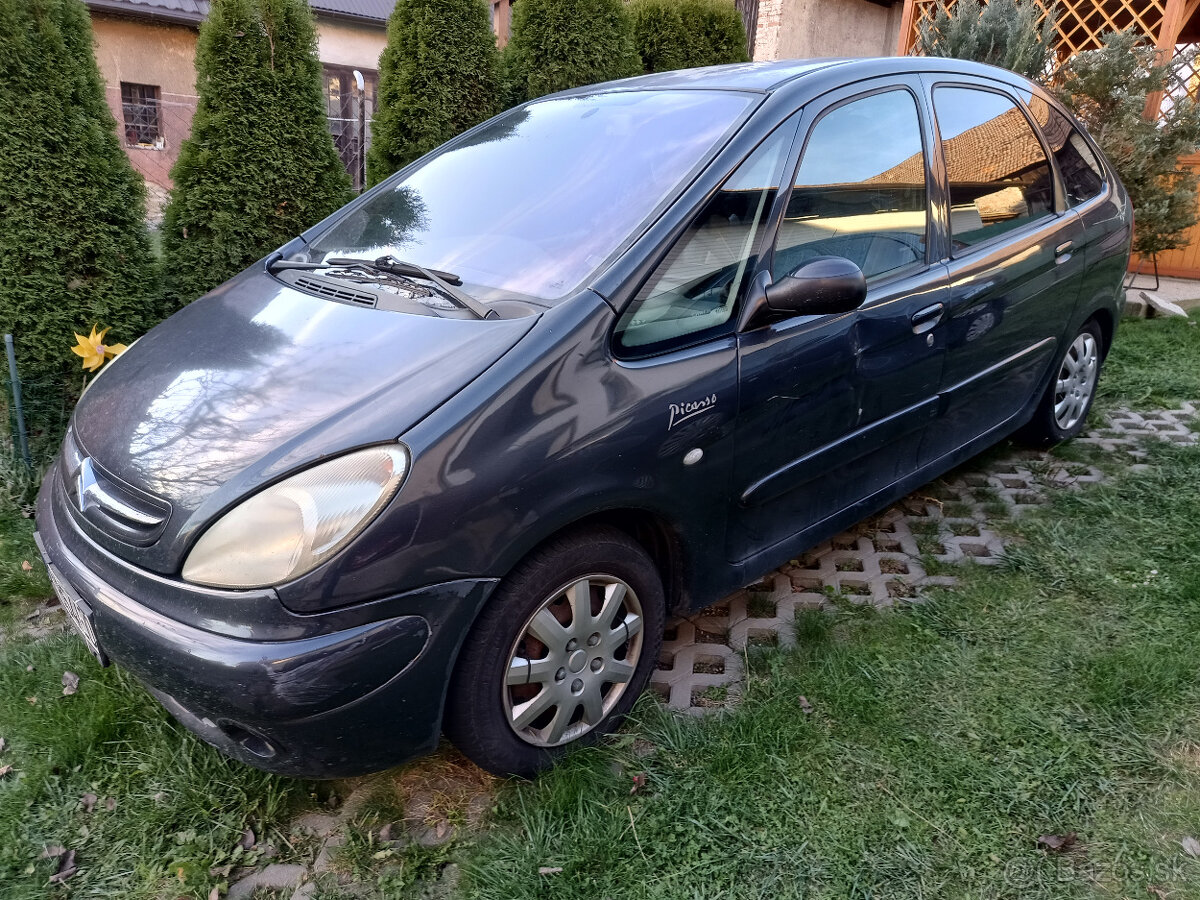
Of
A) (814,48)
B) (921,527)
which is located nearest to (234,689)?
(921,527)

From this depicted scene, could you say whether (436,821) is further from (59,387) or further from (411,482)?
(59,387)

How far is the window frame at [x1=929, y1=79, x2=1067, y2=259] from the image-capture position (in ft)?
9.72

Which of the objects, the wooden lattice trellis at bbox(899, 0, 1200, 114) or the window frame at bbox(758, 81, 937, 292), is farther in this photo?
the wooden lattice trellis at bbox(899, 0, 1200, 114)

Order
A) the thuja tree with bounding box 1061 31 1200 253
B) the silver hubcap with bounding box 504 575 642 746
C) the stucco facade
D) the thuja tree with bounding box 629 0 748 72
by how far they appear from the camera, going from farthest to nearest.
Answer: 1. the stucco facade
2. the thuja tree with bounding box 1061 31 1200 253
3. the thuja tree with bounding box 629 0 748 72
4. the silver hubcap with bounding box 504 575 642 746

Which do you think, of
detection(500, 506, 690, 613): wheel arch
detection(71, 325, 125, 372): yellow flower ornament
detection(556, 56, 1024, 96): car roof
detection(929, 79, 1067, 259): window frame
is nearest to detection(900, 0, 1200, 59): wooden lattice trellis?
detection(929, 79, 1067, 259): window frame

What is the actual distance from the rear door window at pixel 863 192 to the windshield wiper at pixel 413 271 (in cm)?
84

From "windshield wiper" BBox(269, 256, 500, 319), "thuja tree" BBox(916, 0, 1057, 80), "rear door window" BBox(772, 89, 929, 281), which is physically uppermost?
"thuja tree" BBox(916, 0, 1057, 80)

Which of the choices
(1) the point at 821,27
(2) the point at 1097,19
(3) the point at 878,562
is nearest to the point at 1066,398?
(3) the point at 878,562

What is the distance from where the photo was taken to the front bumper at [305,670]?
170cm

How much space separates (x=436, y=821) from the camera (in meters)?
2.16

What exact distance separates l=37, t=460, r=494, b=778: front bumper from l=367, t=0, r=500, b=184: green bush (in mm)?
3641

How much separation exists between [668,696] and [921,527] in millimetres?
1553

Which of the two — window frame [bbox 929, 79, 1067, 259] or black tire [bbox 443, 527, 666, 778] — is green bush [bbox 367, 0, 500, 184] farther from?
black tire [bbox 443, 527, 666, 778]

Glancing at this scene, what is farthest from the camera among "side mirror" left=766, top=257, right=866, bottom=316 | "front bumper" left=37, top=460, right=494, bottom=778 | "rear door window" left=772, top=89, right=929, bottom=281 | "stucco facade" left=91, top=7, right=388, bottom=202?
"stucco facade" left=91, top=7, right=388, bottom=202
